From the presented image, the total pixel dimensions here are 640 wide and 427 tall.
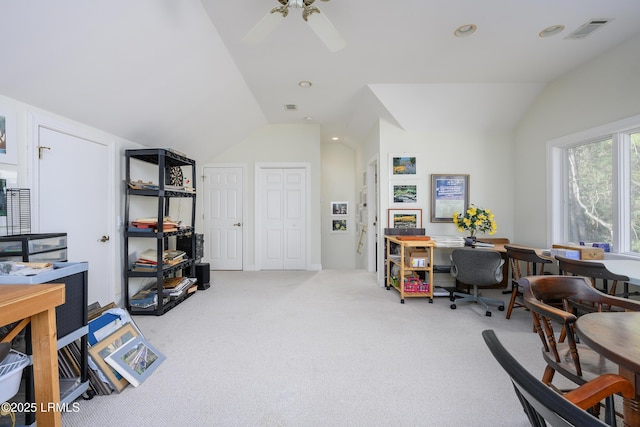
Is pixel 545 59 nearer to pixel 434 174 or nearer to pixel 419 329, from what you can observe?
pixel 434 174

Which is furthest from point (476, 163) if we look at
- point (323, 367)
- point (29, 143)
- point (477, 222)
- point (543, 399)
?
point (29, 143)

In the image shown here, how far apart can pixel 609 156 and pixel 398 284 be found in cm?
270

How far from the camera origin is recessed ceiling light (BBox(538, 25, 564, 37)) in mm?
2461

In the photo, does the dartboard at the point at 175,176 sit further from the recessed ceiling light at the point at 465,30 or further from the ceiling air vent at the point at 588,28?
the ceiling air vent at the point at 588,28

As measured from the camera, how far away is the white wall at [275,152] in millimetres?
5289

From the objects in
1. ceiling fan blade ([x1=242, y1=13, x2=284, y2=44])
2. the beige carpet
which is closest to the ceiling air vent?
ceiling fan blade ([x1=242, y1=13, x2=284, y2=44])

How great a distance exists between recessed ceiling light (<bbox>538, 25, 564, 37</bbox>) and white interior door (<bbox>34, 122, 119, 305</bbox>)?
14.7ft

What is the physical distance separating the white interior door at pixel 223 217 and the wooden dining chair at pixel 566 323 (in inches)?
181

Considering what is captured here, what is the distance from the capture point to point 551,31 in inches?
99.1

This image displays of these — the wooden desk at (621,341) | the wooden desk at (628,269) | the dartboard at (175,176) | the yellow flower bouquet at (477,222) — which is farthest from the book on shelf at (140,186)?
the wooden desk at (628,269)

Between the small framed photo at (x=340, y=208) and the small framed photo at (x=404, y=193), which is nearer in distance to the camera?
the small framed photo at (x=404, y=193)

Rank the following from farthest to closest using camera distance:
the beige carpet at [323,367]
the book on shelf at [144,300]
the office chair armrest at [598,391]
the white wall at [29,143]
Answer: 1. the book on shelf at [144,300]
2. the white wall at [29,143]
3. the beige carpet at [323,367]
4. the office chair armrest at [598,391]

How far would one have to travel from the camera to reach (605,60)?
2.81 metres

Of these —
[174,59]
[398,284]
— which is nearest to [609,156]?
[398,284]
